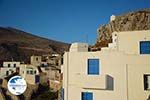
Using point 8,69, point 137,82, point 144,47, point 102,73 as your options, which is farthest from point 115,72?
point 8,69

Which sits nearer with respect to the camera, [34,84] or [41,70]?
[34,84]

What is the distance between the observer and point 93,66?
63.9ft

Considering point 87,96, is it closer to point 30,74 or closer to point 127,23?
point 30,74

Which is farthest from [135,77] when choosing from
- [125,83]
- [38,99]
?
[38,99]

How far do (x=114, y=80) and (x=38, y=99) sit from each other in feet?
92.4

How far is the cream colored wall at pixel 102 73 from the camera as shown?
17.9 m

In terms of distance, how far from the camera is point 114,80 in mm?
18453

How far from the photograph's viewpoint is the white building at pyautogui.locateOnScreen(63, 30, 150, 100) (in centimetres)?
1747

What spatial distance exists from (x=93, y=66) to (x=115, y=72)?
1833 mm

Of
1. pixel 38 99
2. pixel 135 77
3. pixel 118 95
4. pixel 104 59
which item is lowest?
pixel 38 99

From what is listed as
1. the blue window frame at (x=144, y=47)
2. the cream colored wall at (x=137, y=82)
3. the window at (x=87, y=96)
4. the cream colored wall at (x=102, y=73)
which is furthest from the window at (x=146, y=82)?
the window at (x=87, y=96)

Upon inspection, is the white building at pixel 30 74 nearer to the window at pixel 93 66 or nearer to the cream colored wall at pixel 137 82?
the window at pixel 93 66

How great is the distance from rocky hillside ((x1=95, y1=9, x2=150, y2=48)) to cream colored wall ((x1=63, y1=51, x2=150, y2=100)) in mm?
27853

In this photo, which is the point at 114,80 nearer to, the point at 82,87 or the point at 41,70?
the point at 82,87
